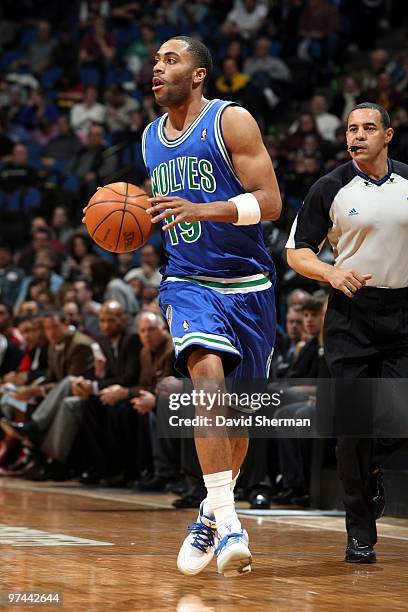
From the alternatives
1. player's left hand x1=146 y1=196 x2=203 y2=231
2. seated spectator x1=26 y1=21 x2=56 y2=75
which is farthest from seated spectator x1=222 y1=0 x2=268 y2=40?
player's left hand x1=146 y1=196 x2=203 y2=231

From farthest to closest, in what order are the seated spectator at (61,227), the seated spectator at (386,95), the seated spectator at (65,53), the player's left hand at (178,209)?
the seated spectator at (65,53)
the seated spectator at (61,227)
the seated spectator at (386,95)
the player's left hand at (178,209)

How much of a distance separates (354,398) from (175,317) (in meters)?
0.98

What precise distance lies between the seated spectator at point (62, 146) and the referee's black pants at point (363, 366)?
1266cm

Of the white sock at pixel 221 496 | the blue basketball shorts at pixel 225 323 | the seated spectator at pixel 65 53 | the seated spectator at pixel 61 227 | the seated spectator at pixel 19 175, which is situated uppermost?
the seated spectator at pixel 65 53

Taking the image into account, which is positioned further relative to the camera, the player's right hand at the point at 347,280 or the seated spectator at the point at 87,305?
the seated spectator at the point at 87,305

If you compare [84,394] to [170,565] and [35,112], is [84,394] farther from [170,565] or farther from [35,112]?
[35,112]

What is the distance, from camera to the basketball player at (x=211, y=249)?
459 cm

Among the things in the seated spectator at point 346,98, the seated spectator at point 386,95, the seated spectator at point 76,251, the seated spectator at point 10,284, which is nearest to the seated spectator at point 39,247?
the seated spectator at point 76,251

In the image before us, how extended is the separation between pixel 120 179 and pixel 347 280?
1051 cm

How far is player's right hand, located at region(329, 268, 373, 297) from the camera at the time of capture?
4906mm

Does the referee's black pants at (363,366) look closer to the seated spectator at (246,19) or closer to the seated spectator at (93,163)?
the seated spectator at (93,163)

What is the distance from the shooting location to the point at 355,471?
5.15m

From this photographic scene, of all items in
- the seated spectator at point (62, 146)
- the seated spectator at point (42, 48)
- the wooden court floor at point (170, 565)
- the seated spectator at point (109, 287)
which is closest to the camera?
the wooden court floor at point (170, 565)

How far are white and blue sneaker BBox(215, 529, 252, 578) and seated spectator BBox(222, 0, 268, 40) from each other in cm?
1392
